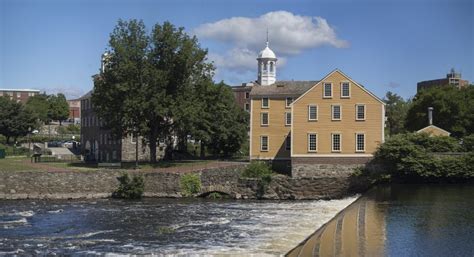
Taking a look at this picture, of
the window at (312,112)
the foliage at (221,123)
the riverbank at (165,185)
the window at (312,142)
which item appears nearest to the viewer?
the riverbank at (165,185)

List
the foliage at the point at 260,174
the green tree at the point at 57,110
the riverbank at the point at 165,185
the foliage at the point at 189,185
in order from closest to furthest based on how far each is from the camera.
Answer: the riverbank at the point at 165,185
the foliage at the point at 189,185
the foliage at the point at 260,174
the green tree at the point at 57,110

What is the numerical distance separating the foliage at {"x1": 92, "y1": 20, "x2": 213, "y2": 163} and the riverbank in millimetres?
6301

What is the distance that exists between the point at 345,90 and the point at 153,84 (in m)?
17.3

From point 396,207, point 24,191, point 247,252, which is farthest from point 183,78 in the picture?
point 247,252

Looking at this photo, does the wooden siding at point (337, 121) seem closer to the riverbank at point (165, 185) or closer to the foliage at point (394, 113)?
the riverbank at point (165, 185)

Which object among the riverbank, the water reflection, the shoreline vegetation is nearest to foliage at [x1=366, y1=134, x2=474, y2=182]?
the shoreline vegetation

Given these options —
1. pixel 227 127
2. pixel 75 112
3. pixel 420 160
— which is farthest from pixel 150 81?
pixel 75 112

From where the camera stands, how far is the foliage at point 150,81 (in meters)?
51.8

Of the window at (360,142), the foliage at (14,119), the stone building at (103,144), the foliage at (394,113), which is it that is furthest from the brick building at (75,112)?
the window at (360,142)

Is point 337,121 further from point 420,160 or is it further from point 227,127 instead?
point 227,127

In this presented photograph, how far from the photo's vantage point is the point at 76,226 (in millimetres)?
29656

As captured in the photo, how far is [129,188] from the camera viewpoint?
45.1 m

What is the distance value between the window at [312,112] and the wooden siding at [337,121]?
272mm

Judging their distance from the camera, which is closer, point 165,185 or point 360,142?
point 165,185
